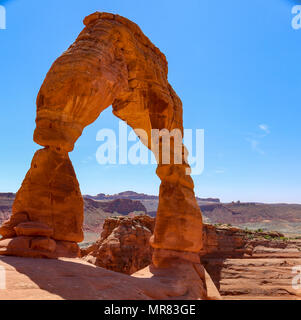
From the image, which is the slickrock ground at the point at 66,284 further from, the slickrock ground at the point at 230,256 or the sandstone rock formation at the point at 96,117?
the slickrock ground at the point at 230,256

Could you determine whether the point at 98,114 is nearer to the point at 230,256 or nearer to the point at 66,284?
the point at 66,284

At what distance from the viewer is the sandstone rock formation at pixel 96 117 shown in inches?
198

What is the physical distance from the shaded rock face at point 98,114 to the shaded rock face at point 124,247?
7505mm

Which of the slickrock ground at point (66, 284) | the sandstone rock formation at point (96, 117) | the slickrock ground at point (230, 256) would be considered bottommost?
the slickrock ground at point (230, 256)

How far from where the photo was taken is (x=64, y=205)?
5.14 m

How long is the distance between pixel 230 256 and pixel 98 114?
19.0 meters

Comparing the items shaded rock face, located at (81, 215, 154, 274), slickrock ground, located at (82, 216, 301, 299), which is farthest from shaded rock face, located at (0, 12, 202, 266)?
slickrock ground, located at (82, 216, 301, 299)

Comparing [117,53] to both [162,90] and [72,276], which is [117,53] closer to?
[162,90]

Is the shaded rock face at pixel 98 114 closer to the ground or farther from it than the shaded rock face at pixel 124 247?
farther from it

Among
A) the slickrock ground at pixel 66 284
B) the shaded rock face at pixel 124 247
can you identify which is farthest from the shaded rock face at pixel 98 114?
the shaded rock face at pixel 124 247

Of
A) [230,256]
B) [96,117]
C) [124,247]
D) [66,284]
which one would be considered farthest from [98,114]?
[230,256]

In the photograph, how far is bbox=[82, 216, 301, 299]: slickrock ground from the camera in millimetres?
A: 14656

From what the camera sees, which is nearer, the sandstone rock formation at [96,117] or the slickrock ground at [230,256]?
the sandstone rock formation at [96,117]
